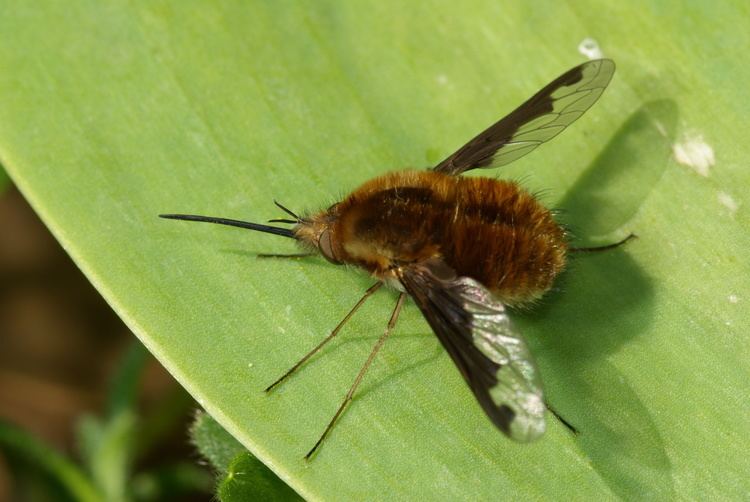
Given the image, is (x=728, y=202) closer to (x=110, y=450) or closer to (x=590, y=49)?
(x=590, y=49)

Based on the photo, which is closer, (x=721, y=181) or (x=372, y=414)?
(x=372, y=414)

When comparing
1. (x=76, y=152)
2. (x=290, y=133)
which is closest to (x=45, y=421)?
(x=76, y=152)

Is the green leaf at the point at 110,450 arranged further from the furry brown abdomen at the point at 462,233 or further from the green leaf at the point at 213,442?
the furry brown abdomen at the point at 462,233

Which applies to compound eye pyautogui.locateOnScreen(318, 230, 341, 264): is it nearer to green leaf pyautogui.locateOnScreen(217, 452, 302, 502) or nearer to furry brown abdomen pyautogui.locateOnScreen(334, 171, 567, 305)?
furry brown abdomen pyautogui.locateOnScreen(334, 171, 567, 305)

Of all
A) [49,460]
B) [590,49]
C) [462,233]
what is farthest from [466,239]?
[49,460]

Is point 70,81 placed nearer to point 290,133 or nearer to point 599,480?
point 290,133

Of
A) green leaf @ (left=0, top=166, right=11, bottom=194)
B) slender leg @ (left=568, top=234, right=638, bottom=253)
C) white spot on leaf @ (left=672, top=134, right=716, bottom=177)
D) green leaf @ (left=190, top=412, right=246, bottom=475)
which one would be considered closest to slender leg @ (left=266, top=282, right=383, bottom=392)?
green leaf @ (left=190, top=412, right=246, bottom=475)
